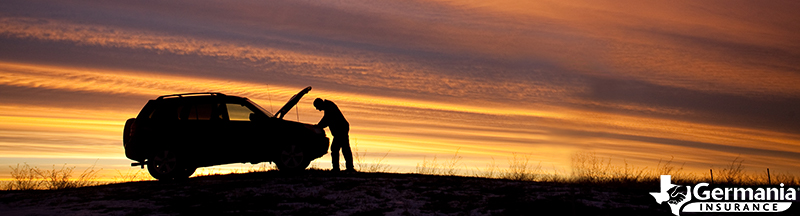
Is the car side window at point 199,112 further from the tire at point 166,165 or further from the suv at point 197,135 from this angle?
the tire at point 166,165

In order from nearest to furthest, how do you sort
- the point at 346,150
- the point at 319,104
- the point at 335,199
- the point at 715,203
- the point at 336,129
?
the point at 715,203 < the point at 335,199 < the point at 336,129 < the point at 346,150 < the point at 319,104

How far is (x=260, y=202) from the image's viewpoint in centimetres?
1135

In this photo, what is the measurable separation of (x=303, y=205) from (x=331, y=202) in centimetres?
51

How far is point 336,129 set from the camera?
53.2 feet

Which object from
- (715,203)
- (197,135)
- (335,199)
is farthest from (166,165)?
(715,203)

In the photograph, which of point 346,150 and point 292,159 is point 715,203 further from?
point 292,159

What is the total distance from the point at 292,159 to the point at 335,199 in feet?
12.3

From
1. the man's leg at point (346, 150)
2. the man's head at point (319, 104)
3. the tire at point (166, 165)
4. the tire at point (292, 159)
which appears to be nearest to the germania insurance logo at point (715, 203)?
the man's leg at point (346, 150)

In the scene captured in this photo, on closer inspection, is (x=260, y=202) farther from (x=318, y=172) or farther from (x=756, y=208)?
(x=756, y=208)

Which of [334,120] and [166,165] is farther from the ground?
[334,120]

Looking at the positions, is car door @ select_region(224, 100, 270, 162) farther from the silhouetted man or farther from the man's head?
the man's head

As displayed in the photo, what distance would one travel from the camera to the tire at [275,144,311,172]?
49.0 feet

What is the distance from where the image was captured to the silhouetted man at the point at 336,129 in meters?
16.2

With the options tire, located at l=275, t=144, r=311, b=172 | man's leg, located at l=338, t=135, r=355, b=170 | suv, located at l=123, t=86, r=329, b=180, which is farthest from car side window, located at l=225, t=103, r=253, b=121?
man's leg, located at l=338, t=135, r=355, b=170
